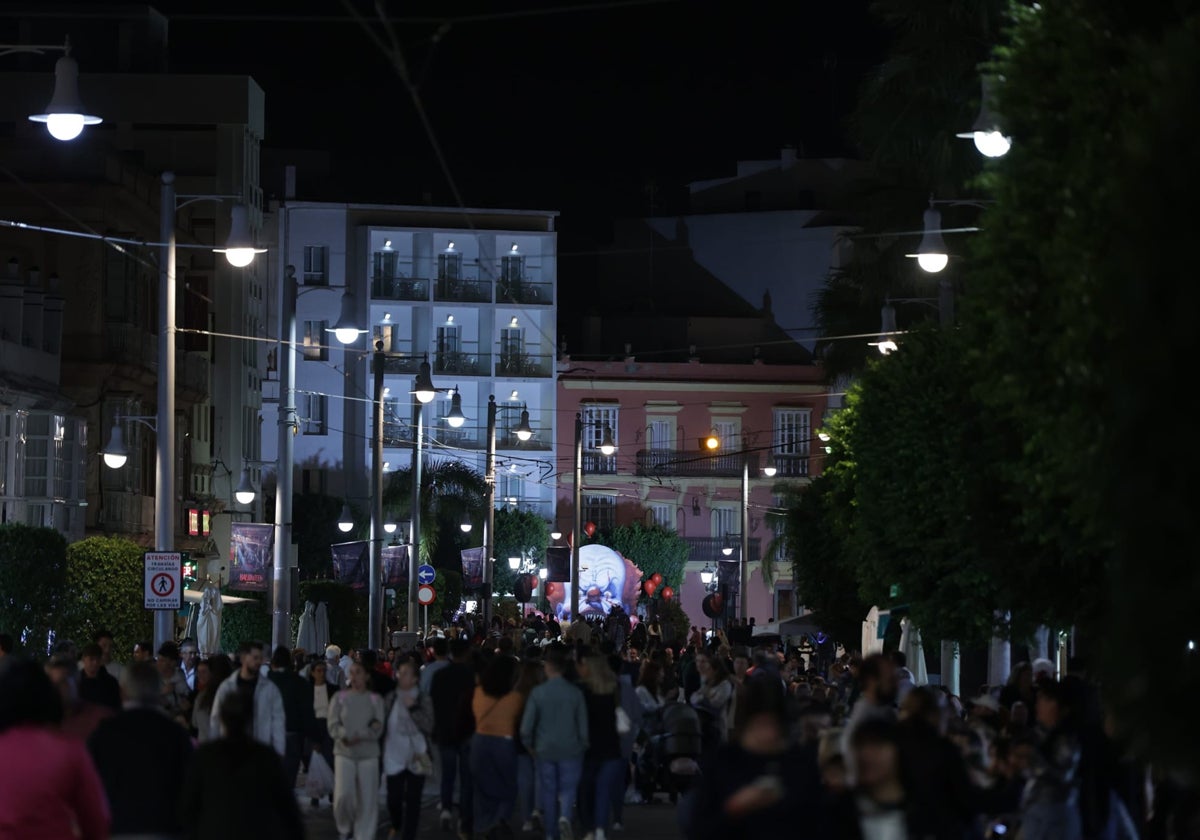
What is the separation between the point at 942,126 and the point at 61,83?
15.0m

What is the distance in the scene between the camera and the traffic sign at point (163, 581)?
92.2 ft

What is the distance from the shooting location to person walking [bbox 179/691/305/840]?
37.6 ft

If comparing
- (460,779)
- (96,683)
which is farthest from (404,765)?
(96,683)

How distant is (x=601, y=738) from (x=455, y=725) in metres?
1.98

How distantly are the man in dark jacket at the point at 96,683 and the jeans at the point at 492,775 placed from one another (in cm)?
330

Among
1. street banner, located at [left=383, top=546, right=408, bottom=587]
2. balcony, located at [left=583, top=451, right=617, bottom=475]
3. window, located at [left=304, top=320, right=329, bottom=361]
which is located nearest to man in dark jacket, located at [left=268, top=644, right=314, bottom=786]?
street banner, located at [left=383, top=546, right=408, bottom=587]

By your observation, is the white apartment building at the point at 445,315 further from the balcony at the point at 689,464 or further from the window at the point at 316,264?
the balcony at the point at 689,464

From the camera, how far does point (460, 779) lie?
21.6 metres

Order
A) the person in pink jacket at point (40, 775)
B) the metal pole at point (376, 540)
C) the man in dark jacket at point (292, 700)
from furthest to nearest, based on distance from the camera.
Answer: the metal pole at point (376, 540) < the man in dark jacket at point (292, 700) < the person in pink jacket at point (40, 775)

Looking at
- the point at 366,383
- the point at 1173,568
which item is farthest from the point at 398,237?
the point at 1173,568

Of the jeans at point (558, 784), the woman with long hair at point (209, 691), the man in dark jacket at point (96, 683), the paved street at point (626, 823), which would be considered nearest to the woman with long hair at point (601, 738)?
the jeans at point (558, 784)

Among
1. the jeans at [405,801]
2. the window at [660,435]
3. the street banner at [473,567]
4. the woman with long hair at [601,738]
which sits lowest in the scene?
the jeans at [405,801]

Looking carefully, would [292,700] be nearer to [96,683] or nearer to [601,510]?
[96,683]

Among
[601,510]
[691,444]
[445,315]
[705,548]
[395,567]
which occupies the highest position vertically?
[445,315]
